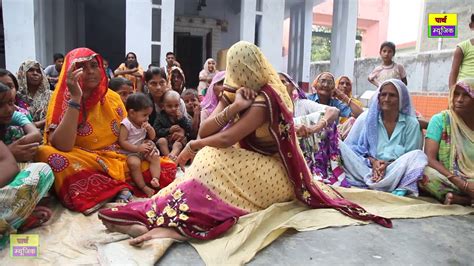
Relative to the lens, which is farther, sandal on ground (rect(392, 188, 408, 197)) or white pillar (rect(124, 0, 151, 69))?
white pillar (rect(124, 0, 151, 69))

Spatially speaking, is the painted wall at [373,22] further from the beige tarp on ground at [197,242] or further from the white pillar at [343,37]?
the beige tarp on ground at [197,242]

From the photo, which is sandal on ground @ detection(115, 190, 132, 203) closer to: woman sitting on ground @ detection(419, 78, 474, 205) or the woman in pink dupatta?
the woman in pink dupatta

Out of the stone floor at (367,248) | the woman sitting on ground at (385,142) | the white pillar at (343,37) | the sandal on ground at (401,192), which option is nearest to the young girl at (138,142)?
the stone floor at (367,248)

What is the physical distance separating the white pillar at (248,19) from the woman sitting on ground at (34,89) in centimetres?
573

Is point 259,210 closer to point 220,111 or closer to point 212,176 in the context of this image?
point 212,176

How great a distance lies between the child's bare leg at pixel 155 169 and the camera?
10.6 feet

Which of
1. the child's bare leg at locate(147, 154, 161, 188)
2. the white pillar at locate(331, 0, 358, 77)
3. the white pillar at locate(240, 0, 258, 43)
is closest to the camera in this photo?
the child's bare leg at locate(147, 154, 161, 188)

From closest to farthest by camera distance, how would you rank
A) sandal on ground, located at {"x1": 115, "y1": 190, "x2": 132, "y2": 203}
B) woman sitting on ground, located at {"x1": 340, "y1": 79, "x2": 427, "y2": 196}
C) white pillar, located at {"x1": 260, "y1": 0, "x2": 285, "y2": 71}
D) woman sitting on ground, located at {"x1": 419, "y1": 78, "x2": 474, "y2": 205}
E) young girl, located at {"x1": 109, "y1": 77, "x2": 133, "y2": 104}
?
sandal on ground, located at {"x1": 115, "y1": 190, "x2": 132, "y2": 203} < woman sitting on ground, located at {"x1": 419, "y1": 78, "x2": 474, "y2": 205} < woman sitting on ground, located at {"x1": 340, "y1": 79, "x2": 427, "y2": 196} < young girl, located at {"x1": 109, "y1": 77, "x2": 133, "y2": 104} < white pillar, located at {"x1": 260, "y1": 0, "x2": 285, "y2": 71}

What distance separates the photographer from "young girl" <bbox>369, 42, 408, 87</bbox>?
6031mm

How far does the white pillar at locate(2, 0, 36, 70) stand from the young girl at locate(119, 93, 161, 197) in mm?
5752

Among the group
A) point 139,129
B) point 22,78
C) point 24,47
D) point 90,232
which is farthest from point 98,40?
point 90,232

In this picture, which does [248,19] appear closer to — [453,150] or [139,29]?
[139,29]

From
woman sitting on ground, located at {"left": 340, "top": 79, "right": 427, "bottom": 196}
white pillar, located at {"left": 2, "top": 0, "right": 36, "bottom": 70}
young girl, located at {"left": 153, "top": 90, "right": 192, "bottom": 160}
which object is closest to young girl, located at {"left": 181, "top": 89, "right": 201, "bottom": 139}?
young girl, located at {"left": 153, "top": 90, "right": 192, "bottom": 160}

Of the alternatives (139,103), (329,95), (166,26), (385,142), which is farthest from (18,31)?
(385,142)
